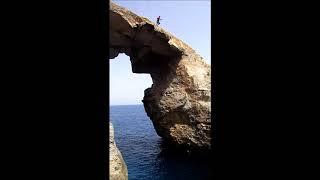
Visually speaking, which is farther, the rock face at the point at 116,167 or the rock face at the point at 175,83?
the rock face at the point at 175,83

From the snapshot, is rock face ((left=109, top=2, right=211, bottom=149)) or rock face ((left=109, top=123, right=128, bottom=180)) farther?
rock face ((left=109, top=2, right=211, bottom=149))

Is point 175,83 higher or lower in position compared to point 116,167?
higher

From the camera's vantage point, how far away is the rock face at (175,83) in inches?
1164

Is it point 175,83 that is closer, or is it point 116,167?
point 116,167

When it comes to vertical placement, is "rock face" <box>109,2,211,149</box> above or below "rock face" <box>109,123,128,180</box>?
above

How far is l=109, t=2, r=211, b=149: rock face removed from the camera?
97.0 ft

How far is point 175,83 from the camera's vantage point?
31250 millimetres
